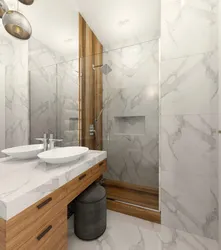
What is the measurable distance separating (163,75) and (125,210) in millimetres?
1569

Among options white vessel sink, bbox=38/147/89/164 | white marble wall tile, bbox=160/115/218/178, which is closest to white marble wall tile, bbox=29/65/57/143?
white vessel sink, bbox=38/147/89/164

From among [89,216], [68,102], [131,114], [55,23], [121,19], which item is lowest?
[89,216]

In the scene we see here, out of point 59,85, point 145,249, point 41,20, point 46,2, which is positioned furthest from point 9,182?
point 46,2

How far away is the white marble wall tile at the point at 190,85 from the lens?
131cm

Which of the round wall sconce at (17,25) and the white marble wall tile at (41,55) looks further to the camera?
the white marble wall tile at (41,55)

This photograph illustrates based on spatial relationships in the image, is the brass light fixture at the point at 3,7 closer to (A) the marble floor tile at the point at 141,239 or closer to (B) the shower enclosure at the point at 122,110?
(B) the shower enclosure at the point at 122,110

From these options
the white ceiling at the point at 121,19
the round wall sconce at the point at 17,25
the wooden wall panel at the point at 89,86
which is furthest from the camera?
the wooden wall panel at the point at 89,86

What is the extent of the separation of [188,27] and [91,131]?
64.9 inches

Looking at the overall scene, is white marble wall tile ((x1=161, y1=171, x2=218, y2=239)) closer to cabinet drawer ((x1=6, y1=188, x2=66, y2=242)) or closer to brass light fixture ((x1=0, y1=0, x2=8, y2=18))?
cabinet drawer ((x1=6, y1=188, x2=66, y2=242))

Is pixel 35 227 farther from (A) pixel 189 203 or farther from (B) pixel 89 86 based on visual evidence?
(B) pixel 89 86

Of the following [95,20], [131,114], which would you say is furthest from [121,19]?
[131,114]

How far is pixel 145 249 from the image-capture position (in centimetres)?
123

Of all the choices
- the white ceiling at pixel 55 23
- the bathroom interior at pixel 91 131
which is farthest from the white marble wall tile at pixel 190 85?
the white ceiling at pixel 55 23

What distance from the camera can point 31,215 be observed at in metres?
0.76
